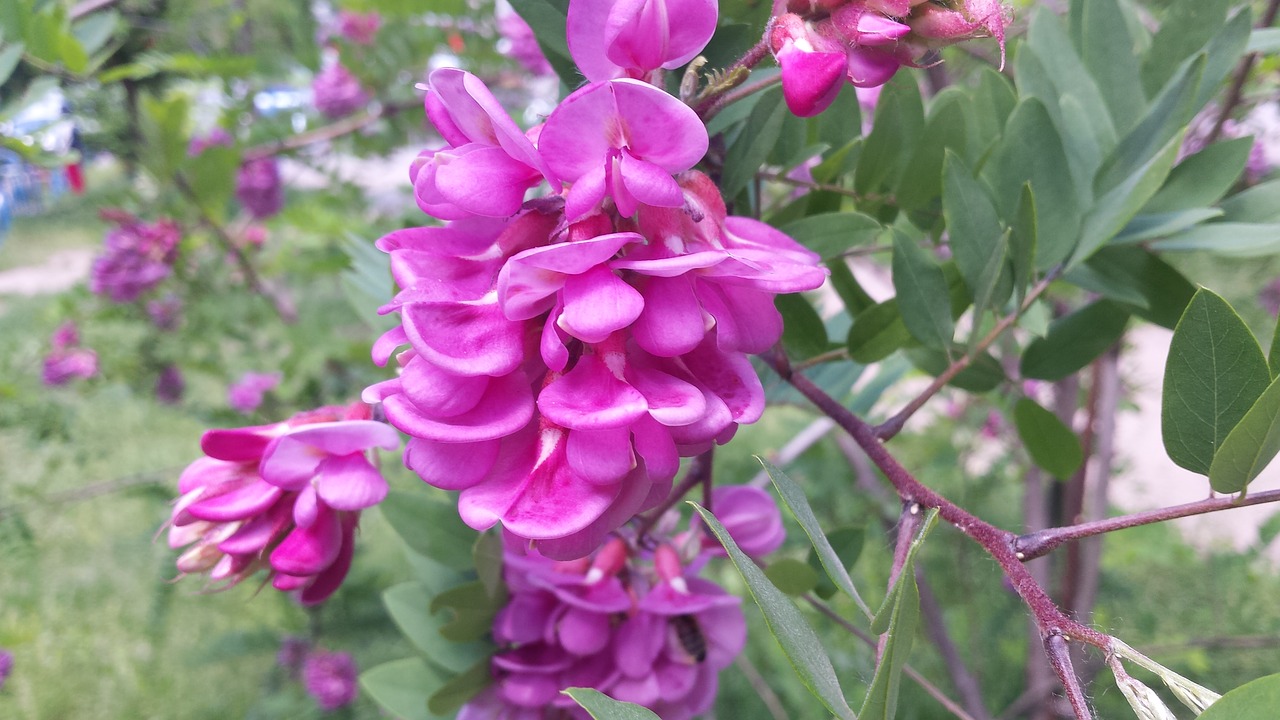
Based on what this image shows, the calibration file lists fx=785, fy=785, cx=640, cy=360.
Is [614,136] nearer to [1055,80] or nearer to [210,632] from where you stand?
[1055,80]

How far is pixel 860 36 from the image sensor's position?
0.25 metres

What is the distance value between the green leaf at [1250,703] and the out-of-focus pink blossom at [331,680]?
3.67 ft

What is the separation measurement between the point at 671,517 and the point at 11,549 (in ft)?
2.81

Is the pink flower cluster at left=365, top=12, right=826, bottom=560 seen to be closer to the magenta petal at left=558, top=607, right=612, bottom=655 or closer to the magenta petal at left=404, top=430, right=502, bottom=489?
the magenta petal at left=404, top=430, right=502, bottom=489

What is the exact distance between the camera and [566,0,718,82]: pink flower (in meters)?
0.25

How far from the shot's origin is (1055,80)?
0.42 m

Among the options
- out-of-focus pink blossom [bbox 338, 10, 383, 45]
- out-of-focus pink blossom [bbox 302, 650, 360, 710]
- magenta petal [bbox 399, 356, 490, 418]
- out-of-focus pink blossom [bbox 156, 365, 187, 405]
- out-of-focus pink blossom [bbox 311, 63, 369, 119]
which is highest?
magenta petal [bbox 399, 356, 490, 418]

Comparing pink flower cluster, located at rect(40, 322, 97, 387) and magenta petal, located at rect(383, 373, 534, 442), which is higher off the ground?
magenta petal, located at rect(383, 373, 534, 442)

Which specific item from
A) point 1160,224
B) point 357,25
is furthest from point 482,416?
point 357,25

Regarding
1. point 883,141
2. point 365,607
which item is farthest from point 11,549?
point 883,141

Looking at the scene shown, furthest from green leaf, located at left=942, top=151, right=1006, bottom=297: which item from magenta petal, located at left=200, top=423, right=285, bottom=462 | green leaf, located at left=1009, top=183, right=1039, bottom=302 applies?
magenta petal, located at left=200, top=423, right=285, bottom=462

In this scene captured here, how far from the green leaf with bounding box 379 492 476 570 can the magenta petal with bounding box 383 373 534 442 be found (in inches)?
8.0

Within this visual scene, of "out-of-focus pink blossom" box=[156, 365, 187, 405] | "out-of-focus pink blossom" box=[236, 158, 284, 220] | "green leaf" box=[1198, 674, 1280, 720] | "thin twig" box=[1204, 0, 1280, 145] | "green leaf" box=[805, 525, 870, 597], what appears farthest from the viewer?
"out-of-focus pink blossom" box=[236, 158, 284, 220]

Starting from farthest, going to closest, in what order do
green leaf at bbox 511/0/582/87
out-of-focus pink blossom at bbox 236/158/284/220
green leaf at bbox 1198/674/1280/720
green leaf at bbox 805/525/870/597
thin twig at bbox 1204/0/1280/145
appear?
out-of-focus pink blossom at bbox 236/158/284/220 → thin twig at bbox 1204/0/1280/145 → green leaf at bbox 805/525/870/597 → green leaf at bbox 511/0/582/87 → green leaf at bbox 1198/674/1280/720
